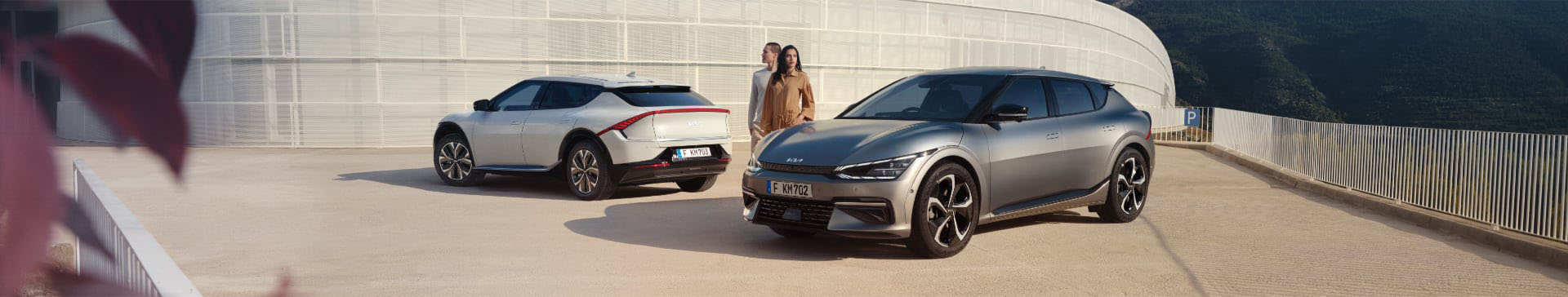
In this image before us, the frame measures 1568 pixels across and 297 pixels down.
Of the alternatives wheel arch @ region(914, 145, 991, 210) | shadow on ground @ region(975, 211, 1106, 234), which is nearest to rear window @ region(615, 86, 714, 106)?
shadow on ground @ region(975, 211, 1106, 234)

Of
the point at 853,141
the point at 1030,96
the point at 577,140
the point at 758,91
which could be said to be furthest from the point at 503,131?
the point at 1030,96

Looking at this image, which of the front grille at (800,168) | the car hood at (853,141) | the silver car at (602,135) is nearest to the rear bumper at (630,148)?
the silver car at (602,135)

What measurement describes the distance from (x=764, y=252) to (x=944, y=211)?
48.8 inches

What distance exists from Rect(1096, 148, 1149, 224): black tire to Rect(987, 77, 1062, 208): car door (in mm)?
852

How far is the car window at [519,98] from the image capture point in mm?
11945

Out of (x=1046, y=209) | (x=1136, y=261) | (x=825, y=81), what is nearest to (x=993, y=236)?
(x=1046, y=209)

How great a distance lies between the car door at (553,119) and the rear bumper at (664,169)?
0.81 m

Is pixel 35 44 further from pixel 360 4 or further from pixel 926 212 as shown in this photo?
pixel 360 4

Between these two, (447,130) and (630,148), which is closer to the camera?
(630,148)

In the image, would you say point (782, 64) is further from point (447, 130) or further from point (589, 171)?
point (447, 130)

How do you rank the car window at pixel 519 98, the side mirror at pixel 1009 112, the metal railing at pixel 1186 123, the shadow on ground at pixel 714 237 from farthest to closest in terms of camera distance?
the metal railing at pixel 1186 123, the car window at pixel 519 98, the side mirror at pixel 1009 112, the shadow on ground at pixel 714 237

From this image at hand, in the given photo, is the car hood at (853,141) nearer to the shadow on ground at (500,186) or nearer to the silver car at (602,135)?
the silver car at (602,135)

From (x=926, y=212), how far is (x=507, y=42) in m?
17.6

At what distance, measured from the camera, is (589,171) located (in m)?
11.1
